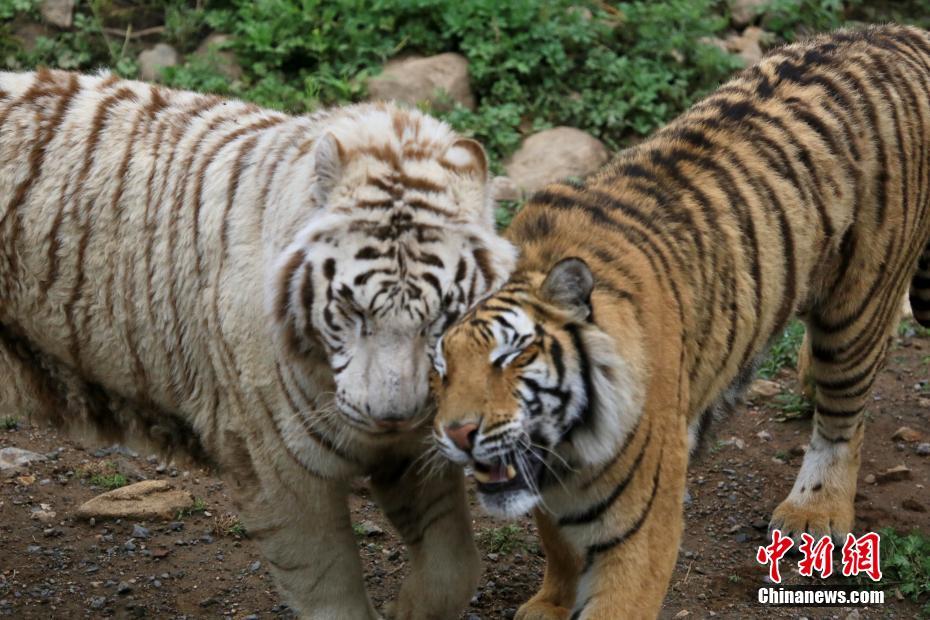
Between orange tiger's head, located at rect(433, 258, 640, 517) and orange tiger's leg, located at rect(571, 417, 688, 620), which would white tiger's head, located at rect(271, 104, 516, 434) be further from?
orange tiger's leg, located at rect(571, 417, 688, 620)

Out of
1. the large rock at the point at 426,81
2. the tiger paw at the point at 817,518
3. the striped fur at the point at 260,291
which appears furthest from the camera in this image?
the large rock at the point at 426,81

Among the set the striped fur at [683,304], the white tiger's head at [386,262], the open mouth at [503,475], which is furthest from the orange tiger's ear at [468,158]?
the open mouth at [503,475]

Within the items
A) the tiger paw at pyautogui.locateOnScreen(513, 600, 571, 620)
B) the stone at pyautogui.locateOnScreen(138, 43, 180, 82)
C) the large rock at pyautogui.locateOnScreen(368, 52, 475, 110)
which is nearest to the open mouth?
the tiger paw at pyautogui.locateOnScreen(513, 600, 571, 620)

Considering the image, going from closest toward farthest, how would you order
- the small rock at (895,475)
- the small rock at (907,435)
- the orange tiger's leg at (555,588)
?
the orange tiger's leg at (555,588) → the small rock at (895,475) → the small rock at (907,435)

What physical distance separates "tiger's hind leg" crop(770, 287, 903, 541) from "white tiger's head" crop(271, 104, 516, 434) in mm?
1636

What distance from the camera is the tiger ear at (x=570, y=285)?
303 cm

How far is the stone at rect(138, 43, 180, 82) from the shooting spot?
22.7 feet

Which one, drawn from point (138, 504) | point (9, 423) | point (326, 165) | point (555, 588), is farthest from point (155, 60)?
point (555, 588)

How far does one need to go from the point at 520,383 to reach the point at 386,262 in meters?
0.47

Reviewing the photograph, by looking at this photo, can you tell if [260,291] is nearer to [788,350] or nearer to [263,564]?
[263,564]

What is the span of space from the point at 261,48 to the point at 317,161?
12.3 ft

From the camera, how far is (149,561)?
4.61 meters

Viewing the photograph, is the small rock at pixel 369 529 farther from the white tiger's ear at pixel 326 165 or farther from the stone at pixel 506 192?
the stone at pixel 506 192

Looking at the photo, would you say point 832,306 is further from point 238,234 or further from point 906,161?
point 238,234
